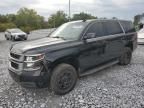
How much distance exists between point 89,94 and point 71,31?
5.97ft

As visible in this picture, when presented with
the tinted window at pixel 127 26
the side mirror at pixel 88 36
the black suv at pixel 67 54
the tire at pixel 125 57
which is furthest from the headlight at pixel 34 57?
the tinted window at pixel 127 26

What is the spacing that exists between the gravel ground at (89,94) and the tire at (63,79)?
160 millimetres

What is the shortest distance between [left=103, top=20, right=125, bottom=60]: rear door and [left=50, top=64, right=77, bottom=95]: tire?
5.00ft

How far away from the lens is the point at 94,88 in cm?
451

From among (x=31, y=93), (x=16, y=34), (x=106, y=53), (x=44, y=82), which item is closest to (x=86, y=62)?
(x=106, y=53)

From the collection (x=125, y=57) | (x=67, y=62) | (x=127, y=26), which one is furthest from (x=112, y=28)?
(x=67, y=62)

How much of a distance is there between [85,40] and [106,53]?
1.03 m

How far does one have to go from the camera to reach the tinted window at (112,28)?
17.9 ft

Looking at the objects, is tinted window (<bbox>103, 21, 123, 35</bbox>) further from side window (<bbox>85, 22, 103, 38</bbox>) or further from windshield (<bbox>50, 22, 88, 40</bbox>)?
windshield (<bbox>50, 22, 88, 40</bbox>)

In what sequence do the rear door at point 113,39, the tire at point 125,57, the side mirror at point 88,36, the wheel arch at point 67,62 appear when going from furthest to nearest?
1. the tire at point 125,57
2. the rear door at point 113,39
3. the side mirror at point 88,36
4. the wheel arch at point 67,62

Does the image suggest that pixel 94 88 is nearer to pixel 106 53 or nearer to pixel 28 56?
pixel 106 53

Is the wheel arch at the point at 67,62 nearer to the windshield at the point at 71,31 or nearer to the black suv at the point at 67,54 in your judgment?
the black suv at the point at 67,54

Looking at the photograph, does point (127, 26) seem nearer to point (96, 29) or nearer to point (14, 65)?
point (96, 29)

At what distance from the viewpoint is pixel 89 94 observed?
4.18m
